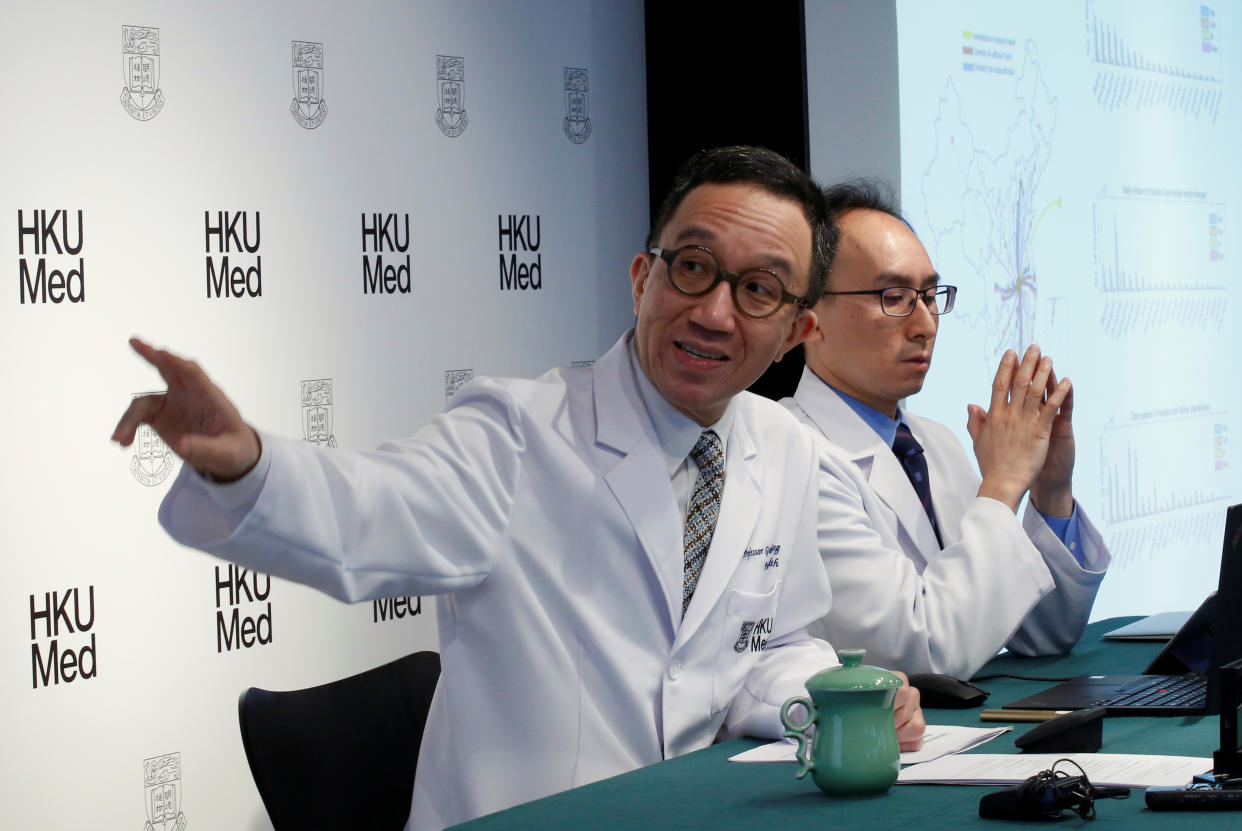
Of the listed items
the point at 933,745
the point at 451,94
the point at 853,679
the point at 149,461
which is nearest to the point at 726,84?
the point at 451,94

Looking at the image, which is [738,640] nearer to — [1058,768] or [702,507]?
[702,507]

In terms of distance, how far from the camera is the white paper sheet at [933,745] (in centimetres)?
157

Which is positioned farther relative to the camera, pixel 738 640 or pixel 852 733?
pixel 738 640

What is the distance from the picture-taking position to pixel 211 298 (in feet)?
9.13

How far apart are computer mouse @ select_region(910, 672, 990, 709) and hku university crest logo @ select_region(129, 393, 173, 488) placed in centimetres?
154

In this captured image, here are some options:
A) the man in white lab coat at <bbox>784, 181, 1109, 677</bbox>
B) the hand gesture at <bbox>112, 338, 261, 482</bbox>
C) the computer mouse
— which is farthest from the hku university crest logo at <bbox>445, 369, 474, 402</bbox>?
the hand gesture at <bbox>112, 338, 261, 482</bbox>

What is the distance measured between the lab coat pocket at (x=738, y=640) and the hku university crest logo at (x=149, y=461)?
1.33m

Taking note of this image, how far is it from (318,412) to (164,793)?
865mm

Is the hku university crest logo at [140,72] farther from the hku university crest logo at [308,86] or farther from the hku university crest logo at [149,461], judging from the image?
the hku university crest logo at [149,461]

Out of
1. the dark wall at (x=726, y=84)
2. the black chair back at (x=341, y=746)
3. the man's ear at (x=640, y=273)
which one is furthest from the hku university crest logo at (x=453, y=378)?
the man's ear at (x=640, y=273)

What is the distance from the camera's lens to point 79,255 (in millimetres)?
2564

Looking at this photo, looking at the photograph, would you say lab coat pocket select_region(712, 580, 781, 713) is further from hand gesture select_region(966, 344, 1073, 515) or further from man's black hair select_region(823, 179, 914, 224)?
man's black hair select_region(823, 179, 914, 224)

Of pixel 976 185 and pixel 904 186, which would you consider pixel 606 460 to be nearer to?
pixel 904 186

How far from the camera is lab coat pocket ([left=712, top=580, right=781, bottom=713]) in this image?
1.81 metres
